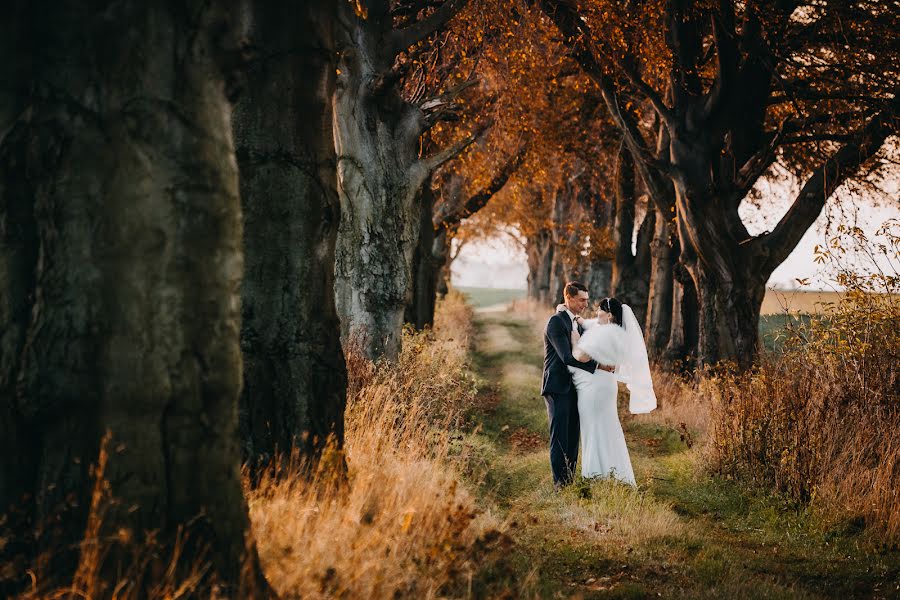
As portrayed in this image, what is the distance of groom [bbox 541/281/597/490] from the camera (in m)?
8.70

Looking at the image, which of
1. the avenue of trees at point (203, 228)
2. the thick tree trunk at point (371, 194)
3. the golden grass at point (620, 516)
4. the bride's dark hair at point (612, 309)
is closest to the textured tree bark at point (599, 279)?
the avenue of trees at point (203, 228)

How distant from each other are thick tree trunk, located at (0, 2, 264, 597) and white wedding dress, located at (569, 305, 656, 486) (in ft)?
18.3

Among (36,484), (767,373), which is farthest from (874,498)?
(36,484)

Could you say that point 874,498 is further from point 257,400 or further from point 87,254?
point 87,254

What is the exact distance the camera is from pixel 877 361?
823 centimetres

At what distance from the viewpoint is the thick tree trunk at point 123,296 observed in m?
3.44

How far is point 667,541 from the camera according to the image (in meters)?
6.72

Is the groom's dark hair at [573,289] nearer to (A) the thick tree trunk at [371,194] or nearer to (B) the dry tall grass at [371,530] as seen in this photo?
(B) the dry tall grass at [371,530]

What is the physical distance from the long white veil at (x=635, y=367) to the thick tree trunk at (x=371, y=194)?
3869 mm

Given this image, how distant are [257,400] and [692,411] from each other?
8771 mm

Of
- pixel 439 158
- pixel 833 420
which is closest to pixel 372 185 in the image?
pixel 439 158

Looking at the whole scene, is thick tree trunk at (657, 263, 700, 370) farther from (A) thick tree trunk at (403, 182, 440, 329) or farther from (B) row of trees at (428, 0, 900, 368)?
(A) thick tree trunk at (403, 182, 440, 329)

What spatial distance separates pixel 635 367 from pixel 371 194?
467 centimetres

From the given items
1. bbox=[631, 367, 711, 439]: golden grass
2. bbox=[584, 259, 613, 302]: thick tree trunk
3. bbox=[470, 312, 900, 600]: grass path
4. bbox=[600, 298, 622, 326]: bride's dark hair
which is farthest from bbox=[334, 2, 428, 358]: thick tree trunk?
bbox=[584, 259, 613, 302]: thick tree trunk
